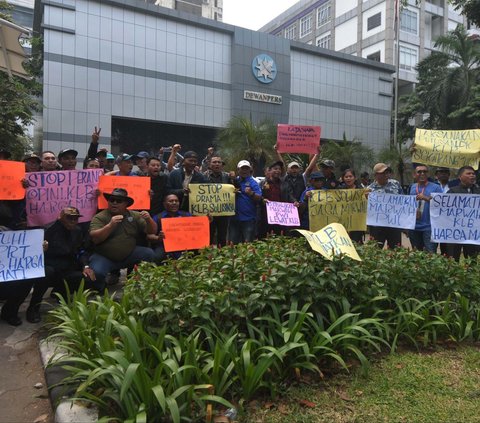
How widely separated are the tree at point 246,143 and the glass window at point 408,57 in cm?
3075

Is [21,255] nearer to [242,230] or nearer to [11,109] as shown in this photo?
[242,230]

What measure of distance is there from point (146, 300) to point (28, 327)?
2177 millimetres

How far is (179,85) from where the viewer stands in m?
29.0

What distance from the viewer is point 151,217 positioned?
5992mm

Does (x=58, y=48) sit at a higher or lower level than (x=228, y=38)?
lower

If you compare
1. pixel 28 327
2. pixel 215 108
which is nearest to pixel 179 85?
pixel 215 108

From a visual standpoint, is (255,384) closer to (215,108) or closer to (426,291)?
(426,291)

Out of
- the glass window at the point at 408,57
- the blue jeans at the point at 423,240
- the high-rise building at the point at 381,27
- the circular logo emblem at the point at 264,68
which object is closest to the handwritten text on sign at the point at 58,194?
the blue jeans at the point at 423,240

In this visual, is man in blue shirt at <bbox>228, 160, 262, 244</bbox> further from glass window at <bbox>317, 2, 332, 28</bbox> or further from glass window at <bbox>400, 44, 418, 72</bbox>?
glass window at <bbox>317, 2, 332, 28</bbox>

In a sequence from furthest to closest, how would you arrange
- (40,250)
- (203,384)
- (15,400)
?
(40,250) → (15,400) → (203,384)

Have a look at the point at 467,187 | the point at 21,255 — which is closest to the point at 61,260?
the point at 21,255

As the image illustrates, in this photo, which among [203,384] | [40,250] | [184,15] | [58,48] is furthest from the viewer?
[184,15]

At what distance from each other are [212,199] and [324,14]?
57258mm

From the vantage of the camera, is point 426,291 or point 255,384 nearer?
point 255,384
